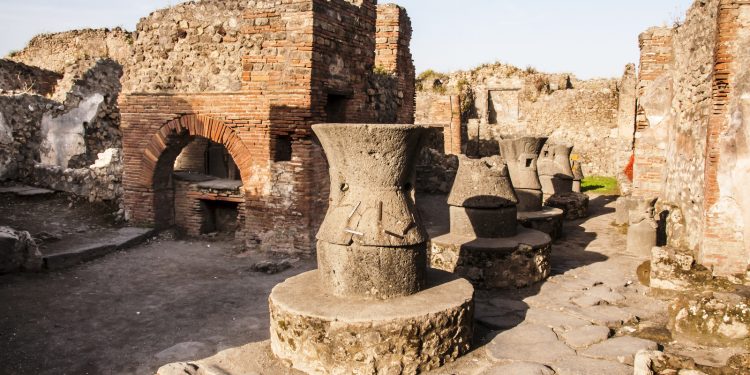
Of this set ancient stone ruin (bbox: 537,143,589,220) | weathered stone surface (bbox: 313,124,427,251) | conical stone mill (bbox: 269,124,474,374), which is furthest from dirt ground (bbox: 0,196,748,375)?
ancient stone ruin (bbox: 537,143,589,220)

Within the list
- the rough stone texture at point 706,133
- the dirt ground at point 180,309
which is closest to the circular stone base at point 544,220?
the dirt ground at point 180,309

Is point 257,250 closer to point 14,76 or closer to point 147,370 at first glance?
point 147,370

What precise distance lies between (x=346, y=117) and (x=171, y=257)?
3.54 m

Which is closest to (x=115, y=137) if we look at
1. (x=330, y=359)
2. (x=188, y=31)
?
(x=188, y=31)

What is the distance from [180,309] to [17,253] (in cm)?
283

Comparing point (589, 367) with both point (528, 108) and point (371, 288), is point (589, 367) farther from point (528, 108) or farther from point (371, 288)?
point (528, 108)

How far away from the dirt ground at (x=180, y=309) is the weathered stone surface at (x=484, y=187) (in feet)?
3.36

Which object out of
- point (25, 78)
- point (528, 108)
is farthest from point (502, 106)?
point (25, 78)

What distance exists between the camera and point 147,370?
469cm

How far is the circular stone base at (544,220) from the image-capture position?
907 centimetres

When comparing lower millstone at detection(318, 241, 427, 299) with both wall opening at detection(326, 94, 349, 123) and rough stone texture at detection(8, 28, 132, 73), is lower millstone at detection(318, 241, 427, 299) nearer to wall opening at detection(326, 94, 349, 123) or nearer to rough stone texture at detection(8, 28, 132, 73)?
wall opening at detection(326, 94, 349, 123)

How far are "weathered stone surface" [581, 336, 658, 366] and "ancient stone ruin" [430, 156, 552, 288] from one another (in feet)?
6.22

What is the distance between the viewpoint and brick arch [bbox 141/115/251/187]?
28.7ft

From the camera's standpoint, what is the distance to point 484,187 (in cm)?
738
